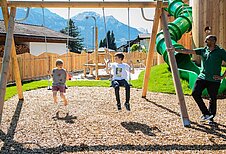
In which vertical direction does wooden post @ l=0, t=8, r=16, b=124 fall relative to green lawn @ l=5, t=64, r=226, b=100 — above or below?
above

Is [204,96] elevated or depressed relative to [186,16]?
depressed

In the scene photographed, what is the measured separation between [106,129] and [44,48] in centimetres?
2194

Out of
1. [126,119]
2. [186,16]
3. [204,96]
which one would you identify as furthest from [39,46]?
[126,119]

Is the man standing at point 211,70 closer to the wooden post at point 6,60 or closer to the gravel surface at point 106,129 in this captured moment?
the gravel surface at point 106,129

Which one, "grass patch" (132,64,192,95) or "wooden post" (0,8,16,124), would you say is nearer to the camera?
"wooden post" (0,8,16,124)

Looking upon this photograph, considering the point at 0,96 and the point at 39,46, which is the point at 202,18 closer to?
the point at 0,96

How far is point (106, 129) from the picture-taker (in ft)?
17.6

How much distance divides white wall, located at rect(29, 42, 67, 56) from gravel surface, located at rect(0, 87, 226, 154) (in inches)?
677

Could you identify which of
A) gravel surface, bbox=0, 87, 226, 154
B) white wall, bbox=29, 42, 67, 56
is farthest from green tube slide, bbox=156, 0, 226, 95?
white wall, bbox=29, 42, 67, 56

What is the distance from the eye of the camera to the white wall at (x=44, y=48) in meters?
24.7

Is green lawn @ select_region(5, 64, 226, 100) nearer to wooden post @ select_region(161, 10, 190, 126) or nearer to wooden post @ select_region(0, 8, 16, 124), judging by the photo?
wooden post @ select_region(0, 8, 16, 124)

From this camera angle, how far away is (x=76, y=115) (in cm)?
651

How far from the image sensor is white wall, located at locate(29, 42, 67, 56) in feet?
81.0

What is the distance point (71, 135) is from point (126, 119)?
145cm
